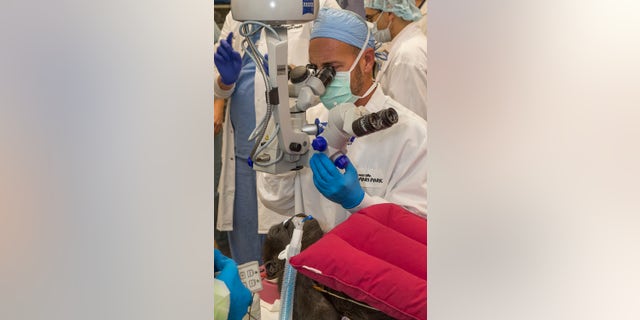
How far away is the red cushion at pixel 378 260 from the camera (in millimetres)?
1861

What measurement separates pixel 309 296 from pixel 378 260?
339mm

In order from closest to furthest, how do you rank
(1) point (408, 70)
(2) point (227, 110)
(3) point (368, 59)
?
(3) point (368, 59) < (1) point (408, 70) < (2) point (227, 110)

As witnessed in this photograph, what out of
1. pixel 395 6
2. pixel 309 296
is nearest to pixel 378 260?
pixel 309 296

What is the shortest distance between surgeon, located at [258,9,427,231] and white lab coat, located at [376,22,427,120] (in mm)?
384

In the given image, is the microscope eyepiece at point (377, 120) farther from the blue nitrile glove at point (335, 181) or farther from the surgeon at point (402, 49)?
the surgeon at point (402, 49)

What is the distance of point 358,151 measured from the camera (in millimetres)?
2535

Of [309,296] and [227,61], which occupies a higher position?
[227,61]

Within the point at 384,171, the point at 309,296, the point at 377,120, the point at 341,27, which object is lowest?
the point at 309,296

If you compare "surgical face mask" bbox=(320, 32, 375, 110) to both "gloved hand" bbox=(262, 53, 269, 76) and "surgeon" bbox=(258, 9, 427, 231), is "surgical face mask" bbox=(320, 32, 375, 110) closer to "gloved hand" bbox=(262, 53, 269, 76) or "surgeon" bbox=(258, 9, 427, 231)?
"surgeon" bbox=(258, 9, 427, 231)

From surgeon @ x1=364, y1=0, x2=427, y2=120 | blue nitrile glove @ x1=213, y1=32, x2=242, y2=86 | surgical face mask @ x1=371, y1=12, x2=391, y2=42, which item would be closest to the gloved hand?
blue nitrile glove @ x1=213, y1=32, x2=242, y2=86

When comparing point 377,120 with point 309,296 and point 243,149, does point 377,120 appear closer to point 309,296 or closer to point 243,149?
point 309,296

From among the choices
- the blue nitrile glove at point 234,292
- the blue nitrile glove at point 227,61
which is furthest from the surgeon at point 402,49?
the blue nitrile glove at point 234,292
